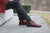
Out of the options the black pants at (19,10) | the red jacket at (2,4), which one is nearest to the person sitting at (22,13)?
the black pants at (19,10)

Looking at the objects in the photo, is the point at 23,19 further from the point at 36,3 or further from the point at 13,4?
the point at 36,3

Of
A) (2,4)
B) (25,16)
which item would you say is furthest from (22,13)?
(2,4)

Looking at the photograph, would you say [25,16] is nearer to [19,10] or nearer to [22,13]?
[22,13]

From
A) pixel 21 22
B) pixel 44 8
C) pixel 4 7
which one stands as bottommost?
pixel 44 8

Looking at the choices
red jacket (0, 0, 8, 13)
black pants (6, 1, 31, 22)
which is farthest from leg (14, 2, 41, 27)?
red jacket (0, 0, 8, 13)

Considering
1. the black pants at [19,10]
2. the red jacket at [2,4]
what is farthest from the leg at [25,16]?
the red jacket at [2,4]

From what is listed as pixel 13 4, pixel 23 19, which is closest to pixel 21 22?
pixel 23 19

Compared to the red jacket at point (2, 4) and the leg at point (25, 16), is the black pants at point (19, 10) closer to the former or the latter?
the leg at point (25, 16)

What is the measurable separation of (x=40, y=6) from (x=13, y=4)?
513 inches

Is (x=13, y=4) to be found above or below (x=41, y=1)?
above

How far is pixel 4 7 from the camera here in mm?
3828

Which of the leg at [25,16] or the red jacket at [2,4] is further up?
the red jacket at [2,4]

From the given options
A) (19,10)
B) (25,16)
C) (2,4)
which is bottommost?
(25,16)

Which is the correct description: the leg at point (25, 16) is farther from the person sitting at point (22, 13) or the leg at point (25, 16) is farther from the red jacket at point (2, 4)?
the red jacket at point (2, 4)
